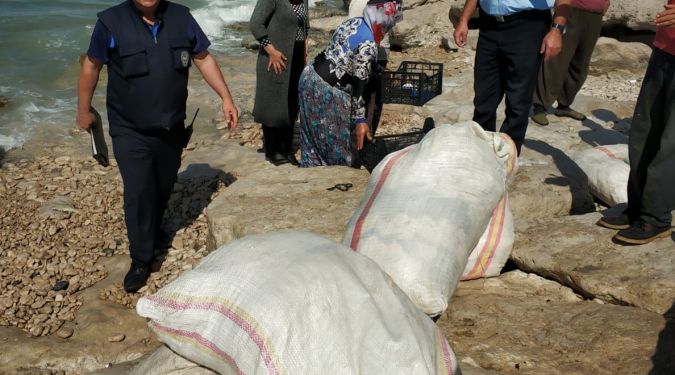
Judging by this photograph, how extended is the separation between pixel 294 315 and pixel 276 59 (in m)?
2.88

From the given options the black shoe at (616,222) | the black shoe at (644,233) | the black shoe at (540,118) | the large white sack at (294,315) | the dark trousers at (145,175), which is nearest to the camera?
the large white sack at (294,315)

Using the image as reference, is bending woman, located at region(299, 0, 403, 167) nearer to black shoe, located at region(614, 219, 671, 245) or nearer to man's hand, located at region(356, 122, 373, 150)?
man's hand, located at region(356, 122, 373, 150)

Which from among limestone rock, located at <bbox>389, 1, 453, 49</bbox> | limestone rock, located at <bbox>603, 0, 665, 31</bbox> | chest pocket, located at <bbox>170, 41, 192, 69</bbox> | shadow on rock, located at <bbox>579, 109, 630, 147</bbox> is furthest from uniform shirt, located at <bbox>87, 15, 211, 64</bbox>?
limestone rock, located at <bbox>603, 0, 665, 31</bbox>

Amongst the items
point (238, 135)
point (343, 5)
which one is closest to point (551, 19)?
point (238, 135)

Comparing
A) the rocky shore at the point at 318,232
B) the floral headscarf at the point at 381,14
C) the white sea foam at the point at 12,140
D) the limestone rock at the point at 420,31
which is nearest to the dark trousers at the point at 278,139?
the rocky shore at the point at 318,232

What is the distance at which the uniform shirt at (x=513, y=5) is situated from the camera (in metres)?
3.78

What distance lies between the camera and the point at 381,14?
3918mm

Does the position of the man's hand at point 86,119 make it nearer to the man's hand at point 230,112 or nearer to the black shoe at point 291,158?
the man's hand at point 230,112

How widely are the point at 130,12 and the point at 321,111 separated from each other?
55.1 inches

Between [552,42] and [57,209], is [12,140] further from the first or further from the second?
[552,42]

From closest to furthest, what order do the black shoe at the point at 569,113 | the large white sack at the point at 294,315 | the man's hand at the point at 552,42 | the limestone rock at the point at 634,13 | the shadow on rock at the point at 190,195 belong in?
the large white sack at the point at 294,315 < the man's hand at the point at 552,42 < the shadow on rock at the point at 190,195 < the black shoe at the point at 569,113 < the limestone rock at the point at 634,13

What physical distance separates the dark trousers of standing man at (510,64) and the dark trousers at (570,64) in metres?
1.93

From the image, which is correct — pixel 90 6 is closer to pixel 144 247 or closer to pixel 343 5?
pixel 343 5

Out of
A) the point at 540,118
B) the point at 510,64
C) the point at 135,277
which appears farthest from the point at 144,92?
the point at 540,118
